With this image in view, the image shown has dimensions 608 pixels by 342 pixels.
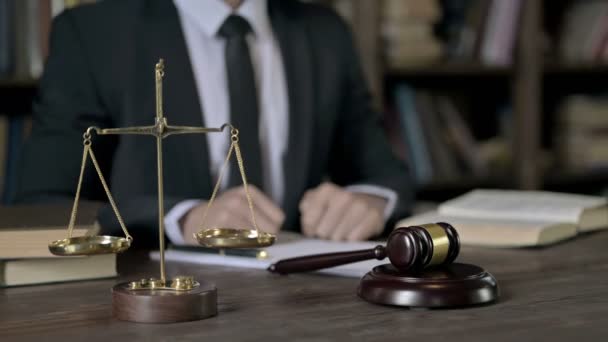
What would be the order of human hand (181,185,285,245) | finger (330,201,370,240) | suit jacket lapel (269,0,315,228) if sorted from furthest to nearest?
suit jacket lapel (269,0,315,228)
finger (330,201,370,240)
human hand (181,185,285,245)

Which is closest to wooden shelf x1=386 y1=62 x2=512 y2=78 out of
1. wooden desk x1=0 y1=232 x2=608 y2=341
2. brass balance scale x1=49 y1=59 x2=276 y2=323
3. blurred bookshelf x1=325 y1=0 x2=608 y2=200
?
blurred bookshelf x1=325 y1=0 x2=608 y2=200

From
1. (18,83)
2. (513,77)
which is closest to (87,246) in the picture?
(18,83)

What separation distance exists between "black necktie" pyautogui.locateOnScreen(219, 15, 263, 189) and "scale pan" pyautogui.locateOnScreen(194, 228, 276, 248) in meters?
0.96

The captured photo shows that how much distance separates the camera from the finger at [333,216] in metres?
1.61

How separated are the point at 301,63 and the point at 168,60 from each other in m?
0.37

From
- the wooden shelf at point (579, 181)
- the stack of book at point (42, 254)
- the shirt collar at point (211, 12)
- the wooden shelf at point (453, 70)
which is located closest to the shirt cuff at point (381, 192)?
the shirt collar at point (211, 12)

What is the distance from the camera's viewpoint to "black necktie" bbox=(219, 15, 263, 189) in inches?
79.9

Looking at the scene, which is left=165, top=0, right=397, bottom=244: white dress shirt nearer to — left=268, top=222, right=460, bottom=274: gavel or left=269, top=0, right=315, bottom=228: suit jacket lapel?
left=269, top=0, right=315, bottom=228: suit jacket lapel

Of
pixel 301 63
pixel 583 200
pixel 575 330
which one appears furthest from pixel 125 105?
pixel 575 330

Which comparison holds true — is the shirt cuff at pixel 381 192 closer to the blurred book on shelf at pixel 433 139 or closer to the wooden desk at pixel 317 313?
the wooden desk at pixel 317 313

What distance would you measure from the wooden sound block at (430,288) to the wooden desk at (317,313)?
0.01 metres

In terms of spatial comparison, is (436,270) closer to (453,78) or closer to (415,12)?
(415,12)

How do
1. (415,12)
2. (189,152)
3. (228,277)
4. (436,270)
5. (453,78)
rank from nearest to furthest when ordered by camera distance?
(436,270), (228,277), (189,152), (415,12), (453,78)

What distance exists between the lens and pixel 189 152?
6.46 ft
